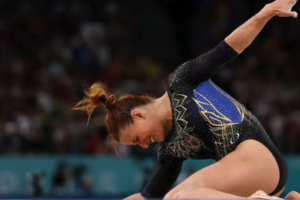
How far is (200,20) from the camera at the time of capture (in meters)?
9.64

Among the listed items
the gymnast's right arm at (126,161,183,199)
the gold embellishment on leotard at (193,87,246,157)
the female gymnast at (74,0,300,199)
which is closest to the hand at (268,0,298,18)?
the female gymnast at (74,0,300,199)

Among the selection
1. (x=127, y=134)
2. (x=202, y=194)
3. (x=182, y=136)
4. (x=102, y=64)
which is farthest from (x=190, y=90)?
(x=102, y=64)

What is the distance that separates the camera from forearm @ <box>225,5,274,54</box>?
9.62 feet

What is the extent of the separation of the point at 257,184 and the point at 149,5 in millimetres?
7374

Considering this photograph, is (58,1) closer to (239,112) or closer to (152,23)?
(152,23)

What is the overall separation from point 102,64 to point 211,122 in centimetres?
563

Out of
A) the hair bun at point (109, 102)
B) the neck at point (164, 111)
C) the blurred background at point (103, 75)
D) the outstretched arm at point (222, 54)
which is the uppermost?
the outstretched arm at point (222, 54)

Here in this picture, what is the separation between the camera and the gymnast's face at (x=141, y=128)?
9.84ft

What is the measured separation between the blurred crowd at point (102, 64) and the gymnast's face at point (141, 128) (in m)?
3.90

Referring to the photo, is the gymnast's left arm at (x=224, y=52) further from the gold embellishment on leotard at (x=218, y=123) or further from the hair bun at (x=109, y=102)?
the hair bun at (x=109, y=102)

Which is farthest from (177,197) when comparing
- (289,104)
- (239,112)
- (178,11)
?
(178,11)

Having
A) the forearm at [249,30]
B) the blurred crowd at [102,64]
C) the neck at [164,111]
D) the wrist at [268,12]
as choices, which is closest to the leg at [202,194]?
the neck at [164,111]

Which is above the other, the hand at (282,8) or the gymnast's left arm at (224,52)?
the hand at (282,8)

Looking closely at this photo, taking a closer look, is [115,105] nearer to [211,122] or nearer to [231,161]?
[211,122]
